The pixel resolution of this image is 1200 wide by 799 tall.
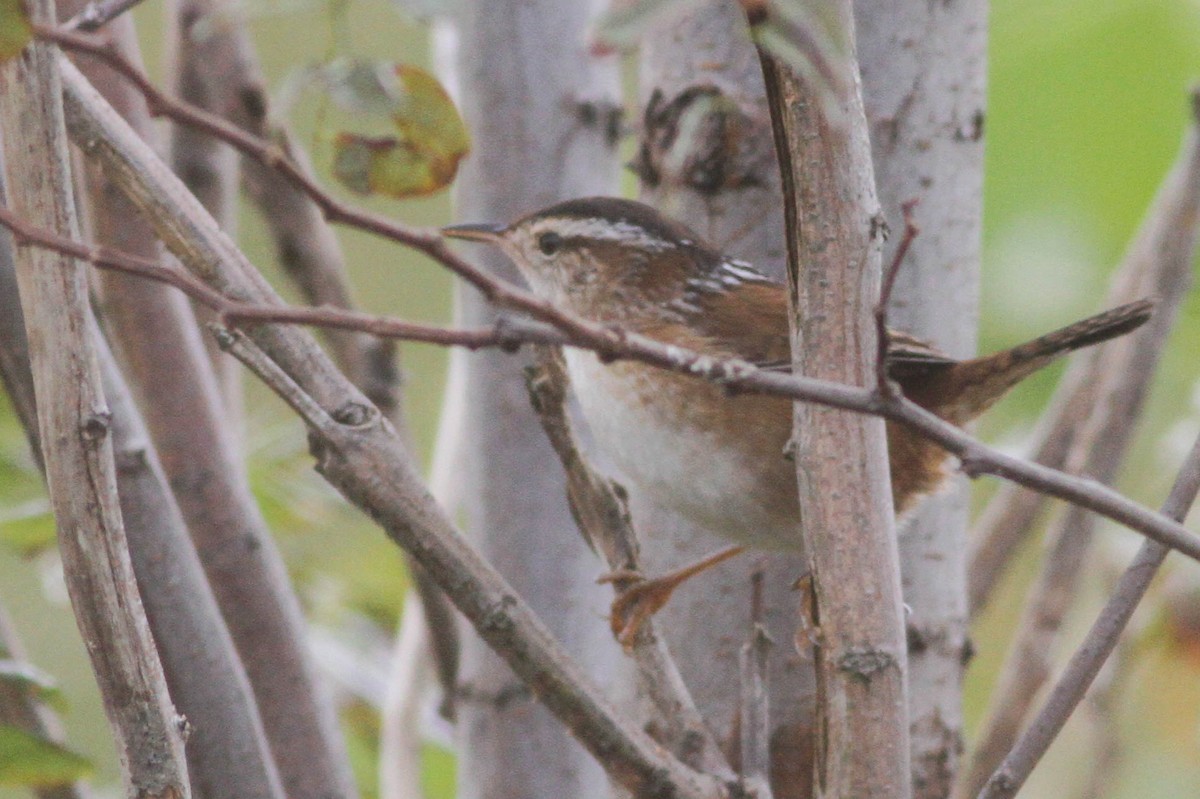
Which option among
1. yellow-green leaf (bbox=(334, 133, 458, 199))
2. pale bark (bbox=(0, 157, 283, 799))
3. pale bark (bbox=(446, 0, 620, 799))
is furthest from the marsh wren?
pale bark (bbox=(0, 157, 283, 799))

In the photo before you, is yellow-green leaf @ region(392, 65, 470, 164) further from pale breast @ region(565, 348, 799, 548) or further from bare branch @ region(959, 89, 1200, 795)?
bare branch @ region(959, 89, 1200, 795)

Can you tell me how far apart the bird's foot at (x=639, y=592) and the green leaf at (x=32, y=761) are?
2.07ft

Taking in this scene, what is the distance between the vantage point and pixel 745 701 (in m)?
1.57

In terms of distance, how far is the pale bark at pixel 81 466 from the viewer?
3.57 feet

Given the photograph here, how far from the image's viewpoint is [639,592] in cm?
182

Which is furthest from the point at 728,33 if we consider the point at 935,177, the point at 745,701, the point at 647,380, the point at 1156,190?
the point at 1156,190

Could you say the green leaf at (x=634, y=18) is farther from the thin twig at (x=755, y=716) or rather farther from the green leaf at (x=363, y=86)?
the thin twig at (x=755, y=716)

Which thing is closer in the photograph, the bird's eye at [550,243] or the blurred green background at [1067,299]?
the bird's eye at [550,243]

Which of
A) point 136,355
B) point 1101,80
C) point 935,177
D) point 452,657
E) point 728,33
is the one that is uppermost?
point 1101,80

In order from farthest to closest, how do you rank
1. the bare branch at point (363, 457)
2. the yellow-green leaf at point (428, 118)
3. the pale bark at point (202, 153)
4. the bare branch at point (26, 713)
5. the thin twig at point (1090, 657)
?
1. the pale bark at point (202, 153)
2. the bare branch at point (26, 713)
3. the yellow-green leaf at point (428, 118)
4. the bare branch at point (363, 457)
5. the thin twig at point (1090, 657)

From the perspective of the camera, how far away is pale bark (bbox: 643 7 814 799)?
192 centimetres

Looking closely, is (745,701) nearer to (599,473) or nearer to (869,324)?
(599,473)

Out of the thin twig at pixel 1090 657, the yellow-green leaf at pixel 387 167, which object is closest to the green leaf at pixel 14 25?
the yellow-green leaf at pixel 387 167

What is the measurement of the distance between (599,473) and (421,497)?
38 cm
